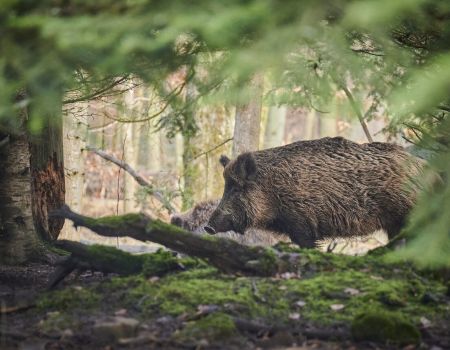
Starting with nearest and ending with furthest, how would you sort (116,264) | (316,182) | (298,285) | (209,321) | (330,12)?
(209,321)
(330,12)
(298,285)
(116,264)
(316,182)

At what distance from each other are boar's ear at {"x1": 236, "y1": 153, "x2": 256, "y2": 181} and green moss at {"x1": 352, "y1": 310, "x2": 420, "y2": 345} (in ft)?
16.7

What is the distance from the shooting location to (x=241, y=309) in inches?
218

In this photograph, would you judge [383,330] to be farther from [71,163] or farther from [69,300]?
[71,163]

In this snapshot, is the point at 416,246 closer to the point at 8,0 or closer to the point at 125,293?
the point at 125,293

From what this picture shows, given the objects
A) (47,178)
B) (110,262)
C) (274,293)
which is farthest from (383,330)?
(47,178)

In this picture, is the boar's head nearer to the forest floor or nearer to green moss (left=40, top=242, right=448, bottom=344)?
the forest floor

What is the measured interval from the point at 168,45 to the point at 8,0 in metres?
1.43

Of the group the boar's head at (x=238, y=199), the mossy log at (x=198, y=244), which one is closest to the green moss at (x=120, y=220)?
the mossy log at (x=198, y=244)

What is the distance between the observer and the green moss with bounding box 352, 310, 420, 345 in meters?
5.15

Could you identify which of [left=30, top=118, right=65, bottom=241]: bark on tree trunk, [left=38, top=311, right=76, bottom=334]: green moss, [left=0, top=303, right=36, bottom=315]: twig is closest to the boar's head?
[left=30, top=118, right=65, bottom=241]: bark on tree trunk

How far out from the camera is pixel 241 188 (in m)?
10.4

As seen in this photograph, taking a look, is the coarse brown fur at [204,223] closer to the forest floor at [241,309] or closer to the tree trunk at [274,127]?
the forest floor at [241,309]

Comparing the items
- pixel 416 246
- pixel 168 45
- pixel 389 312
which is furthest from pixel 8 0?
pixel 389 312

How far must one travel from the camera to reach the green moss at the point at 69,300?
5.68 m
